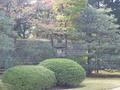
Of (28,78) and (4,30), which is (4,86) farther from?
(4,30)

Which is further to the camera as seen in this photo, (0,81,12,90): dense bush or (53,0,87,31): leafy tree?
(53,0,87,31): leafy tree

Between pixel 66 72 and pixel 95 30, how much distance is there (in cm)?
554

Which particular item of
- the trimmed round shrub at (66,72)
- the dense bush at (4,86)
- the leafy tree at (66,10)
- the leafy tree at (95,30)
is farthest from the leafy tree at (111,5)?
the dense bush at (4,86)

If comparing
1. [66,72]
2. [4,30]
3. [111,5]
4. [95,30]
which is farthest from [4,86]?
[111,5]

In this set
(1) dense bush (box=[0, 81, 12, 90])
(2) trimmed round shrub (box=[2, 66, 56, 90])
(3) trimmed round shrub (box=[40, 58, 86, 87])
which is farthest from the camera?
(3) trimmed round shrub (box=[40, 58, 86, 87])

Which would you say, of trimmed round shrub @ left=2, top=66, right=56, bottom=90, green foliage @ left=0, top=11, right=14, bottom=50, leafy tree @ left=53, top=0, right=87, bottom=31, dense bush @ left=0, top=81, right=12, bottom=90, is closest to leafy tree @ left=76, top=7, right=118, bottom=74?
leafy tree @ left=53, top=0, right=87, bottom=31

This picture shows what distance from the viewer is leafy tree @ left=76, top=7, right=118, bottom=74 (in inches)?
738

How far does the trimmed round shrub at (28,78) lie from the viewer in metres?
11.9

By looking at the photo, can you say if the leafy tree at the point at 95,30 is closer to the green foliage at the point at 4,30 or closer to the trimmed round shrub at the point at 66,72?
the trimmed round shrub at the point at 66,72

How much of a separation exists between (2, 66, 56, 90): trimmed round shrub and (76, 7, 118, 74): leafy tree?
6.52m

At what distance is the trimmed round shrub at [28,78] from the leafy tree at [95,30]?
652 cm

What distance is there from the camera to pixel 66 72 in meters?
13.9

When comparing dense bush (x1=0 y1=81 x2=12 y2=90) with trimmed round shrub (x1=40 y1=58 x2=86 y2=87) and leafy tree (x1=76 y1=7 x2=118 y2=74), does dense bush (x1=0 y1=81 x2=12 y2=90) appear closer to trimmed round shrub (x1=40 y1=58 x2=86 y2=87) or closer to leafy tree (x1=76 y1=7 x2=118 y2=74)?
trimmed round shrub (x1=40 y1=58 x2=86 y2=87)

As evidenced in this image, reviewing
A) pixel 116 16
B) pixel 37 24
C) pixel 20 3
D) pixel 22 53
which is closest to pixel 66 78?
pixel 22 53
